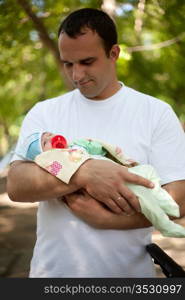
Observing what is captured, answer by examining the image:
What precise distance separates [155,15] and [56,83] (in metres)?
2.33

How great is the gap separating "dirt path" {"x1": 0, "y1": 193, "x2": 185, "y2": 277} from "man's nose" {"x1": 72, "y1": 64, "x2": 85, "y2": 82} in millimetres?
2633

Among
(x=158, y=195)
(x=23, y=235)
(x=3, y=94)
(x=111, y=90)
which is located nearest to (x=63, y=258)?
(x=158, y=195)

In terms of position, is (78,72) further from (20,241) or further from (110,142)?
(20,241)

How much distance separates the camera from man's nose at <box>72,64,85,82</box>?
1.93 m

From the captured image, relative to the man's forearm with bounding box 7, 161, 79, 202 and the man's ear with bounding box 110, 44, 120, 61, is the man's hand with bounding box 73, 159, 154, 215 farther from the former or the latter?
the man's ear with bounding box 110, 44, 120, 61

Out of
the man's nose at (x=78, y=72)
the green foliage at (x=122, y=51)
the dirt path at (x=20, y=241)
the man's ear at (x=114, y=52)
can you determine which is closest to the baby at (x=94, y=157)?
the man's nose at (x=78, y=72)

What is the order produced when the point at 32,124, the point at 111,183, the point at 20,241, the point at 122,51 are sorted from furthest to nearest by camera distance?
1. the point at 20,241
2. the point at 122,51
3. the point at 32,124
4. the point at 111,183

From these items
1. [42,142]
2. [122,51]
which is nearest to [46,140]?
[42,142]

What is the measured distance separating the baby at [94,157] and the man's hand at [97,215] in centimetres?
8

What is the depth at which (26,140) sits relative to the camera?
6.37 feet

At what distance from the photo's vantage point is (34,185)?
70.9 inches

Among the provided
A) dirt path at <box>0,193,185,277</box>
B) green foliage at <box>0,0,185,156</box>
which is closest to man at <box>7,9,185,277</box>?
dirt path at <box>0,193,185,277</box>

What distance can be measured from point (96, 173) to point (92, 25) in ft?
2.03

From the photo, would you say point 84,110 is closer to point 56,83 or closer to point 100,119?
point 100,119
